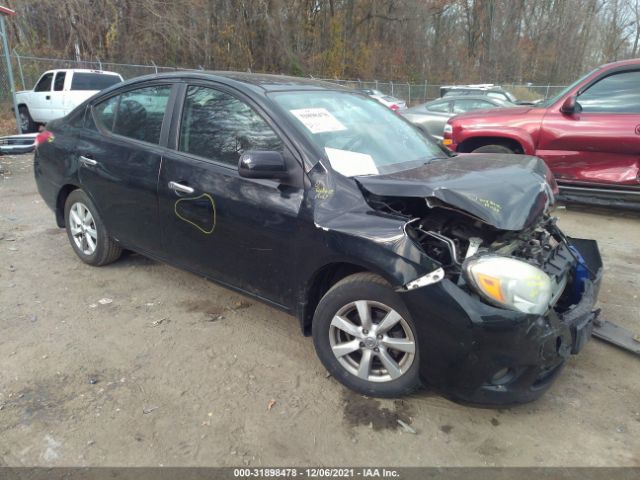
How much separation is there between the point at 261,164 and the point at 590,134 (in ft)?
16.3

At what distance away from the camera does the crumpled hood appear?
2.54 meters

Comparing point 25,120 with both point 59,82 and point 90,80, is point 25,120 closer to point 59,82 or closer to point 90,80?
point 59,82

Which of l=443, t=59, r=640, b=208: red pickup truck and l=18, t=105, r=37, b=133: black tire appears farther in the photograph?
l=18, t=105, r=37, b=133: black tire

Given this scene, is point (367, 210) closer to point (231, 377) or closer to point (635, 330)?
point (231, 377)

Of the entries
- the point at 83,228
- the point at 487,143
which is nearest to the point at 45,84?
the point at 83,228

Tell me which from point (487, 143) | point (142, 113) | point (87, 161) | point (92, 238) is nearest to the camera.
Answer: point (142, 113)

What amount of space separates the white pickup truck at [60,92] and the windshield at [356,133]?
11.9m

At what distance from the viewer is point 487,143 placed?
685 cm

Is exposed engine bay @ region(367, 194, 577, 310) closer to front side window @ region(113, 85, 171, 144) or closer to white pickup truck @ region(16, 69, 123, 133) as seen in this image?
front side window @ region(113, 85, 171, 144)

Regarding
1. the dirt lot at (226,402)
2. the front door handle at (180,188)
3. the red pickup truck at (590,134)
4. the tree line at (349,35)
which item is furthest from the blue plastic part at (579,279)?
the tree line at (349,35)

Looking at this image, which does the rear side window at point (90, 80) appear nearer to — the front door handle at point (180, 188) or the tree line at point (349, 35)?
the tree line at point (349, 35)

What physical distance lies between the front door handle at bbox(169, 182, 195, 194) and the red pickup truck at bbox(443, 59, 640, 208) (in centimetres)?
465


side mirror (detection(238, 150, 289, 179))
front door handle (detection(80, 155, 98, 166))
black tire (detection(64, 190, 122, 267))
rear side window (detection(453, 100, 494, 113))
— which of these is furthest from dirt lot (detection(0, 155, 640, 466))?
rear side window (detection(453, 100, 494, 113))

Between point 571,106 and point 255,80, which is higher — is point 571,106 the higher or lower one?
the lower one
